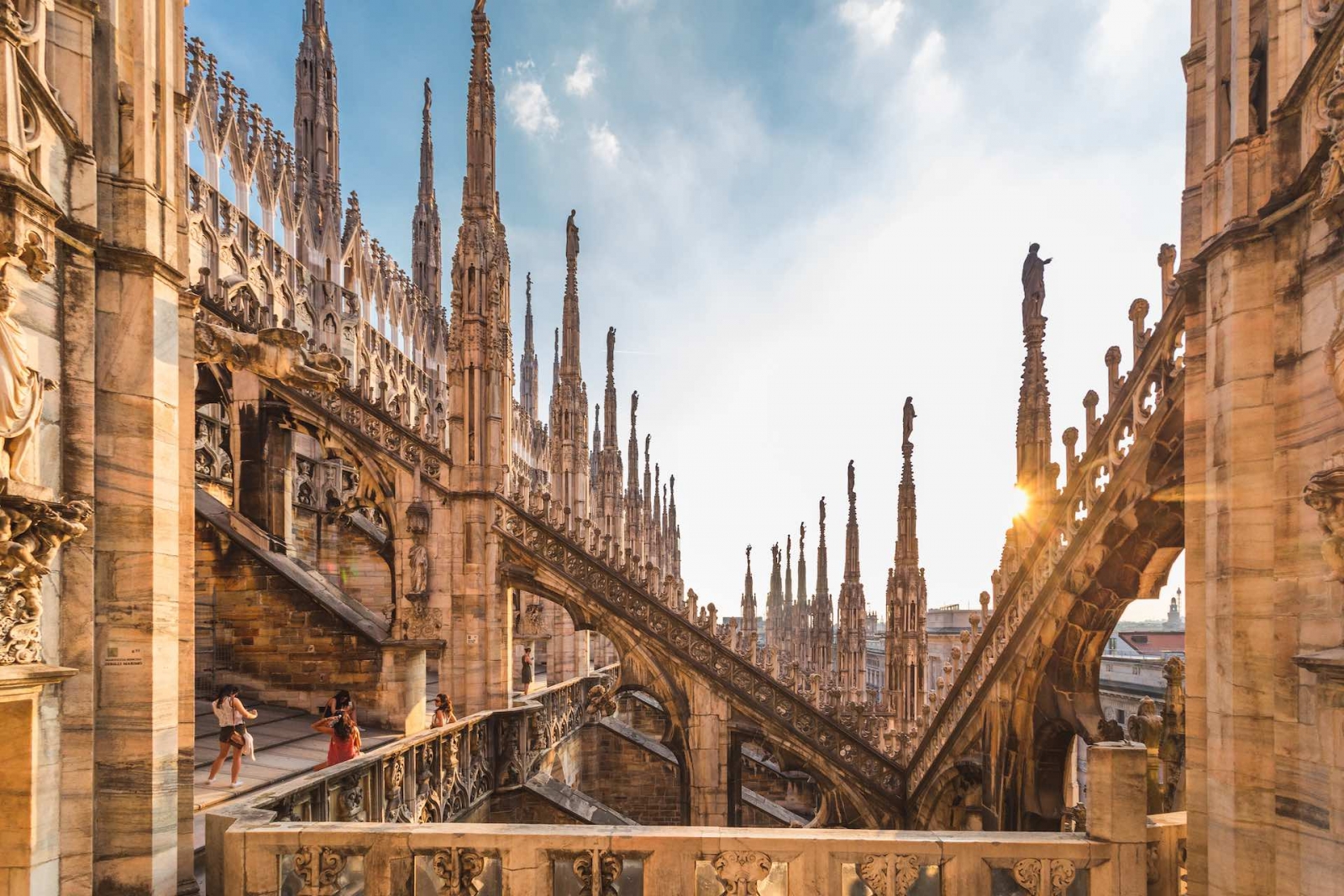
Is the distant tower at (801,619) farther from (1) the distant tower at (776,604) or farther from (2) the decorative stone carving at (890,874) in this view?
(2) the decorative stone carving at (890,874)

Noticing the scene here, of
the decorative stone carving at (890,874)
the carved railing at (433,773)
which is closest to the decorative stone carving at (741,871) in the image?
the decorative stone carving at (890,874)

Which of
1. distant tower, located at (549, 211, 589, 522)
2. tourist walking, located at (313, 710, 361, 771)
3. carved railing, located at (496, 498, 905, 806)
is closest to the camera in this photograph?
tourist walking, located at (313, 710, 361, 771)

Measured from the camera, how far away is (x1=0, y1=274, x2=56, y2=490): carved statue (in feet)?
11.1

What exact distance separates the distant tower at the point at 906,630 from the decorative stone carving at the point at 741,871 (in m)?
10.7

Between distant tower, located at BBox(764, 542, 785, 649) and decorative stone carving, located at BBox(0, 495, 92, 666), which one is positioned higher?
decorative stone carving, located at BBox(0, 495, 92, 666)

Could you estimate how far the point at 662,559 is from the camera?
144 ft

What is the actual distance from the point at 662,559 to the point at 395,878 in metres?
39.7

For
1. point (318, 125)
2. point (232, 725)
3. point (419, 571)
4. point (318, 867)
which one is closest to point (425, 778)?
point (232, 725)

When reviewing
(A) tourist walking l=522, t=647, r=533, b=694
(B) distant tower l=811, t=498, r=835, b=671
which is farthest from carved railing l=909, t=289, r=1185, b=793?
(B) distant tower l=811, t=498, r=835, b=671

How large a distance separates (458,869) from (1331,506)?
17.9ft

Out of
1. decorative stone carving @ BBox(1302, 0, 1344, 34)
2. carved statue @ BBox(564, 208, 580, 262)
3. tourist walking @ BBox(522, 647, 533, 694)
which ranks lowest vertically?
tourist walking @ BBox(522, 647, 533, 694)

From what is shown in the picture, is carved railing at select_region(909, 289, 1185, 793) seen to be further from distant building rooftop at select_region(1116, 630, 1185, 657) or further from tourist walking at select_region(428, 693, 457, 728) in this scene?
distant building rooftop at select_region(1116, 630, 1185, 657)

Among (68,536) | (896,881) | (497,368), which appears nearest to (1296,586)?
(896,881)

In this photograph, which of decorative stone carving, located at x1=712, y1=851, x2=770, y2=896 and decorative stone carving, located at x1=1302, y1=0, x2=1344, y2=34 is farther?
decorative stone carving, located at x1=712, y1=851, x2=770, y2=896
